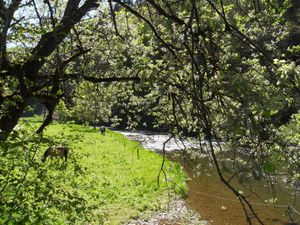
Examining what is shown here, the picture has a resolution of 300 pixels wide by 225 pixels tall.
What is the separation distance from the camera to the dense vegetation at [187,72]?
266cm

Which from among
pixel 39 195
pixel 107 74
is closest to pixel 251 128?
pixel 39 195

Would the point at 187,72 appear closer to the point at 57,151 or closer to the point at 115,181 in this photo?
the point at 57,151

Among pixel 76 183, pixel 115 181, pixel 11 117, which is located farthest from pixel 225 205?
pixel 11 117

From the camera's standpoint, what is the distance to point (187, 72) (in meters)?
3.70

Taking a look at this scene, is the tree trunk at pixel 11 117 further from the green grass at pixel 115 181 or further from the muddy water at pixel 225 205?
the muddy water at pixel 225 205

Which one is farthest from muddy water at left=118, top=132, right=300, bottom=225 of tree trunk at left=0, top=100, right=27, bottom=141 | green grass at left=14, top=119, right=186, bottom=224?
tree trunk at left=0, top=100, right=27, bottom=141

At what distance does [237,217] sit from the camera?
15.0 meters

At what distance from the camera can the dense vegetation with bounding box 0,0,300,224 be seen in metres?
2.66

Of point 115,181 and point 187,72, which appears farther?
point 115,181

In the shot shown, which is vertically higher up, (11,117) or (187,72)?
(187,72)

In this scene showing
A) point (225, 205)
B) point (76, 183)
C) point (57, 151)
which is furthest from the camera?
point (225, 205)

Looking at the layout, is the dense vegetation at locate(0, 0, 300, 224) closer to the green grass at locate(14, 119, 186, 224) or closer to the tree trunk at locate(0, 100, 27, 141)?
the tree trunk at locate(0, 100, 27, 141)

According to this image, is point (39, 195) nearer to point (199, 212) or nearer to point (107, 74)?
point (107, 74)

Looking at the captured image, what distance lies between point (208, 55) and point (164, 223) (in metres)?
10.4
